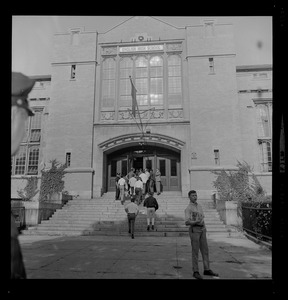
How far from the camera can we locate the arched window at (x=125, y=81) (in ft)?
71.2

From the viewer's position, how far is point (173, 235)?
1209 cm

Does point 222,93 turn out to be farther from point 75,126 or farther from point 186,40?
point 75,126

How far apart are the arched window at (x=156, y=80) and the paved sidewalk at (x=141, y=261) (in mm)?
12949

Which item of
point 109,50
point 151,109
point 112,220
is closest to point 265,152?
point 151,109

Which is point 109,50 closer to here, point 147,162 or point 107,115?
point 107,115

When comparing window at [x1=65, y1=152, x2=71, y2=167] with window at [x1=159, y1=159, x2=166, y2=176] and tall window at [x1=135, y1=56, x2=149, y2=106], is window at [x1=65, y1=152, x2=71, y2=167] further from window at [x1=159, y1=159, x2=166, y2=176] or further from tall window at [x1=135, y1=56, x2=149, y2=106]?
window at [x1=159, y1=159, x2=166, y2=176]

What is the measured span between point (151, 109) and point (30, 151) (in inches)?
367

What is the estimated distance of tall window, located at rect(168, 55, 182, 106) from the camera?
21328mm

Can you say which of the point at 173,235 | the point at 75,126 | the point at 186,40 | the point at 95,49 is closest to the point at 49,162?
the point at 75,126

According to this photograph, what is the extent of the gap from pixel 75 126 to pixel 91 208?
6846 millimetres

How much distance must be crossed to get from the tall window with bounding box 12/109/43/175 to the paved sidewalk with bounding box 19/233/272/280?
12.8 m

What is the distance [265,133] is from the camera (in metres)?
20.6
